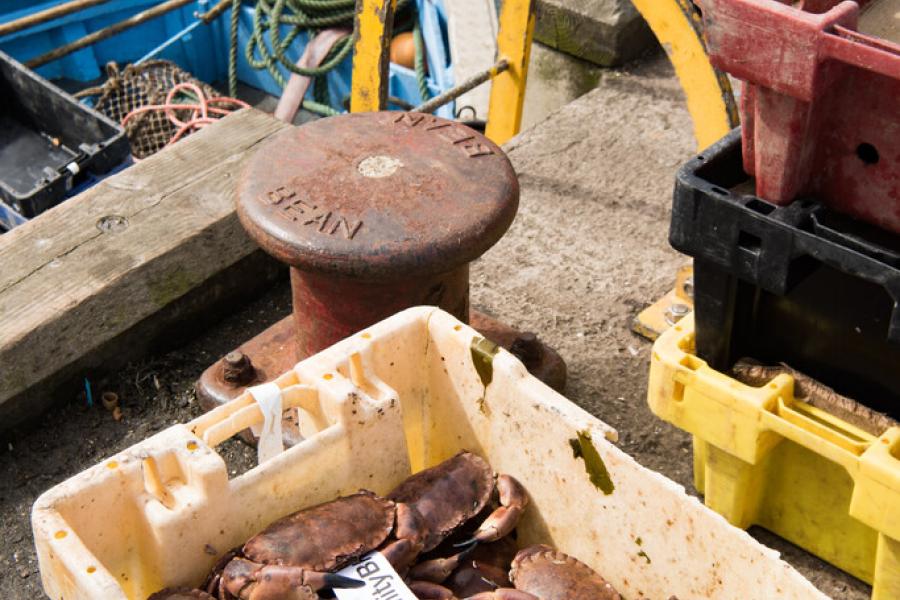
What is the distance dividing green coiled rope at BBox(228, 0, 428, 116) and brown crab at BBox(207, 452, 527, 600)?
3659mm

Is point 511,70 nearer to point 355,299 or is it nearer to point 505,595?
point 355,299

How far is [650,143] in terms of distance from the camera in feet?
13.4

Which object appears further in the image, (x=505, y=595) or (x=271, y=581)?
(x=505, y=595)

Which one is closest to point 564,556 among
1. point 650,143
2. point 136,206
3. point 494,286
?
point 494,286

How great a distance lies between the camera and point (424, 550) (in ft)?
7.28

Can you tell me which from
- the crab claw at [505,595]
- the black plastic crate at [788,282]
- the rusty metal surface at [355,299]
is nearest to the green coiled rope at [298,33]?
the rusty metal surface at [355,299]

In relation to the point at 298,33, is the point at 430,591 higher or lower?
higher

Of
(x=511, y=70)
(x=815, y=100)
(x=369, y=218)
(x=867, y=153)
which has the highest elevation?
(x=815, y=100)

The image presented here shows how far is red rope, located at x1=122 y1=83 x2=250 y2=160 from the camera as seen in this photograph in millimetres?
5168

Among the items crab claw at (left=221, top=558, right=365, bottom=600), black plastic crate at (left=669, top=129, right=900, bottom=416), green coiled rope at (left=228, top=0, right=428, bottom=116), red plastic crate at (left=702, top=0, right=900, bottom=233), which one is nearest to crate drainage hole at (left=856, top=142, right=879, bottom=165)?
red plastic crate at (left=702, top=0, right=900, bottom=233)

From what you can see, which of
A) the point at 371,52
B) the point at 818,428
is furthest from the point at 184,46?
the point at 818,428

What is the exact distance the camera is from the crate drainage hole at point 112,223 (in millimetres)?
3267

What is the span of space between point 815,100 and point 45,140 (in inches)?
152

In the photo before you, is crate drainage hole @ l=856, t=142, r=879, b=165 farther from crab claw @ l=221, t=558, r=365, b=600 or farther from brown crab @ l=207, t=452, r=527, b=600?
crab claw @ l=221, t=558, r=365, b=600
